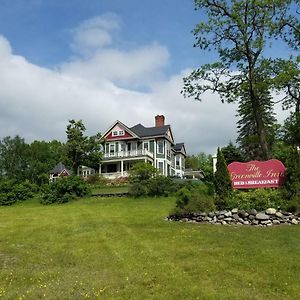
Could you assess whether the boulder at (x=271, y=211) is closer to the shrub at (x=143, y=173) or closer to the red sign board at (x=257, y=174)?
the red sign board at (x=257, y=174)

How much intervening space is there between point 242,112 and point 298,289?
148 ft

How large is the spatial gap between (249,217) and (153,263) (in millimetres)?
6747

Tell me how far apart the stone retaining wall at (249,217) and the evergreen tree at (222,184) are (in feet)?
2.83

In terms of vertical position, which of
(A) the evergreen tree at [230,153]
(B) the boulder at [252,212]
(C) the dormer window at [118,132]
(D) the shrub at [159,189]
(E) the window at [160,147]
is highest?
(C) the dormer window at [118,132]

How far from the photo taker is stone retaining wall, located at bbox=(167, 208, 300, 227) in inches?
583

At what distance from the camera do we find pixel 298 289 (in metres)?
7.20

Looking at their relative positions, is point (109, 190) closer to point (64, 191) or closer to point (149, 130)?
point (64, 191)

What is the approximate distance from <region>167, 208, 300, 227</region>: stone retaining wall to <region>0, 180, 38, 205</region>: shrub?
22998mm

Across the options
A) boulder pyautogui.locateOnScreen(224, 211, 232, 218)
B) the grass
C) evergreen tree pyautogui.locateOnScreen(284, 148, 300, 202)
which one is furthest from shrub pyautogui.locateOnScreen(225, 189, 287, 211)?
the grass

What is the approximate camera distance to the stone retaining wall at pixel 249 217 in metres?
14.8

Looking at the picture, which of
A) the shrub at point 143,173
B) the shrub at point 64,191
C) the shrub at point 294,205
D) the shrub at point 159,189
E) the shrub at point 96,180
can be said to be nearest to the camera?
the shrub at point 294,205

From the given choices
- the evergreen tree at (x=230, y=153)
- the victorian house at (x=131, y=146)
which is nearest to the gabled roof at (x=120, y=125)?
the victorian house at (x=131, y=146)

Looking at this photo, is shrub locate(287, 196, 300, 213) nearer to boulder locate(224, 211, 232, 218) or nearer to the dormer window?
boulder locate(224, 211, 232, 218)

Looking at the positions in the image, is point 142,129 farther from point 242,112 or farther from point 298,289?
point 298,289
